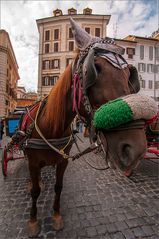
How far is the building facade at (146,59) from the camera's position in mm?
31403

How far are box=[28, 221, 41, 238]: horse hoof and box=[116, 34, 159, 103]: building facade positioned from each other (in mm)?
31902

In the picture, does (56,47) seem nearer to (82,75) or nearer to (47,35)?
(47,35)

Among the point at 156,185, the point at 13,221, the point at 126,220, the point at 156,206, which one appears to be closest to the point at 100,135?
the point at 126,220

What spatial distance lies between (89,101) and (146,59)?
35.0m

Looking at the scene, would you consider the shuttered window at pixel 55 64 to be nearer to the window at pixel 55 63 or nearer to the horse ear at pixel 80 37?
the window at pixel 55 63

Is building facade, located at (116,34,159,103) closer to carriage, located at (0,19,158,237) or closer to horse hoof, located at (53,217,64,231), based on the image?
horse hoof, located at (53,217,64,231)

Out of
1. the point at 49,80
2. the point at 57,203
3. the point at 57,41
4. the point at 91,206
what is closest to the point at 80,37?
the point at 57,203

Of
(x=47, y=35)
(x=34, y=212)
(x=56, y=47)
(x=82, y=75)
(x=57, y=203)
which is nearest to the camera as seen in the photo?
(x=82, y=75)

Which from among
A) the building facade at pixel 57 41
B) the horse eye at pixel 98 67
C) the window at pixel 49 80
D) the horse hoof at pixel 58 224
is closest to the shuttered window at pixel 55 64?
the building facade at pixel 57 41

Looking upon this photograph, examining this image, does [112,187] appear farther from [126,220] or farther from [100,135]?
[100,135]

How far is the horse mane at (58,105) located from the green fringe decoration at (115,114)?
0.80 metres

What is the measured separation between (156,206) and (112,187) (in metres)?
0.97

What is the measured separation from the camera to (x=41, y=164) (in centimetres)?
241

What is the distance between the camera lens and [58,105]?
6.46 feet
